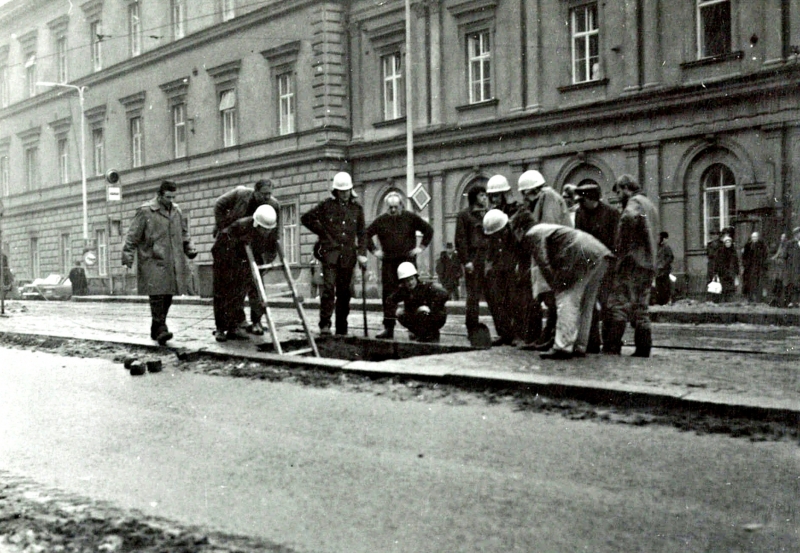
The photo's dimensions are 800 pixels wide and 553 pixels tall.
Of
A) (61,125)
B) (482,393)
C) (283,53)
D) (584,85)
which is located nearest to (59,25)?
(61,125)

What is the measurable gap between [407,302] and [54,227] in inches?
1715

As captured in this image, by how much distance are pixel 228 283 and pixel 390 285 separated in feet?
6.63

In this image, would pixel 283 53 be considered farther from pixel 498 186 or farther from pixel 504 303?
pixel 504 303

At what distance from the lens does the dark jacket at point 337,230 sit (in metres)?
11.7

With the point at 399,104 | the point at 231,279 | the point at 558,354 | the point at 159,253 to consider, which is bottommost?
the point at 558,354

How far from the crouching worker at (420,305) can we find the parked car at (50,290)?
32610mm

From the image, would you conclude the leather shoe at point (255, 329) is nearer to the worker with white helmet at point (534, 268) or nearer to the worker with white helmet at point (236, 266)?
the worker with white helmet at point (236, 266)

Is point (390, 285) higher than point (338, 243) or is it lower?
lower

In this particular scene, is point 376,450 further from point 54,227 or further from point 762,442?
point 54,227

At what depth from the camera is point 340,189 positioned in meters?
11.7

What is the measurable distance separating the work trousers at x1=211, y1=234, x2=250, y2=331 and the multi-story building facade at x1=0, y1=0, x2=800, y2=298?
13.7 metres

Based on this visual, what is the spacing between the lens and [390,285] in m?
11.6

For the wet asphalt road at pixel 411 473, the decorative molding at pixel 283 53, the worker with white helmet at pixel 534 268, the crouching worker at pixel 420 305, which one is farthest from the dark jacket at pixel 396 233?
the decorative molding at pixel 283 53

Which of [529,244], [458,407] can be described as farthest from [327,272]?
[458,407]
